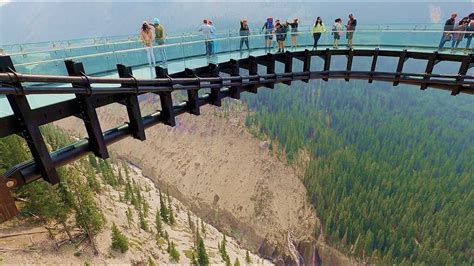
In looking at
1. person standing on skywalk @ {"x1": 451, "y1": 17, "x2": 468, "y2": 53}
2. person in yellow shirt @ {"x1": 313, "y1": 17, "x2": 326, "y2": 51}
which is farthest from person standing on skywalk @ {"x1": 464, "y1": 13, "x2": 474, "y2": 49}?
person in yellow shirt @ {"x1": 313, "y1": 17, "x2": 326, "y2": 51}

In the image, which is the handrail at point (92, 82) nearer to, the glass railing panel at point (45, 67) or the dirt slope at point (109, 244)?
the glass railing panel at point (45, 67)

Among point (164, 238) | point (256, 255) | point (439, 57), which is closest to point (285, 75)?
point (439, 57)

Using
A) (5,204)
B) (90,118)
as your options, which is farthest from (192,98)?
(5,204)

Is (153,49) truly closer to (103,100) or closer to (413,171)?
(103,100)

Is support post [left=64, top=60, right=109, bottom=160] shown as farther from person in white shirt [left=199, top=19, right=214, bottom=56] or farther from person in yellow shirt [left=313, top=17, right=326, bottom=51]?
person in yellow shirt [left=313, top=17, right=326, bottom=51]

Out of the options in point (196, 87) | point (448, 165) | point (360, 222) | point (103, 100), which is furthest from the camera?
point (448, 165)

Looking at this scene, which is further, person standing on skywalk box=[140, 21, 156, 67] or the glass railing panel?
person standing on skywalk box=[140, 21, 156, 67]
